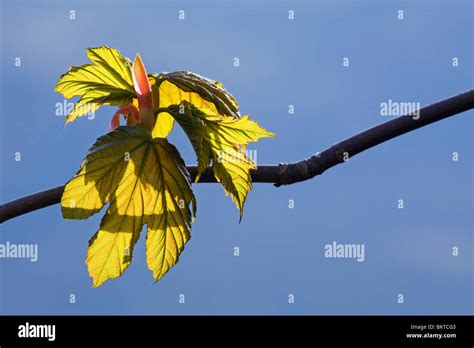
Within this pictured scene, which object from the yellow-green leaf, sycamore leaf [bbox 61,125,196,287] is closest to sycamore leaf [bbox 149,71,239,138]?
the yellow-green leaf

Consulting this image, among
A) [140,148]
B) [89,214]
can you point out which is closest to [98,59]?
[140,148]

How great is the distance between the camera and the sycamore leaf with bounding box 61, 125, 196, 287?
138 cm

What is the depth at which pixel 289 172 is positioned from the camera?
4.77ft

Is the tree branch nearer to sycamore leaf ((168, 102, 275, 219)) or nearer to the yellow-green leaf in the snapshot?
sycamore leaf ((168, 102, 275, 219))

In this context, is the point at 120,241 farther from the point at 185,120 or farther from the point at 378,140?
the point at 378,140

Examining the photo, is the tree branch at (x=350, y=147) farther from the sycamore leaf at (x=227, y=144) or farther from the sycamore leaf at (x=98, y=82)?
the sycamore leaf at (x=98, y=82)

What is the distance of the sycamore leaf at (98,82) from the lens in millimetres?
1590

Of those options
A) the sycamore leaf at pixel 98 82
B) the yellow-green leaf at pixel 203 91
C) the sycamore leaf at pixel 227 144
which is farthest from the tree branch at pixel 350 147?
the sycamore leaf at pixel 98 82

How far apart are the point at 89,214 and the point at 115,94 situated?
1.18 ft

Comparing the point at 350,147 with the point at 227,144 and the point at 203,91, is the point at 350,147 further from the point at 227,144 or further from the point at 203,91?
the point at 203,91

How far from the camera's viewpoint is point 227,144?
4.95ft

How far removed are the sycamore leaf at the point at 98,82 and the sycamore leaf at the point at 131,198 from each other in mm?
173

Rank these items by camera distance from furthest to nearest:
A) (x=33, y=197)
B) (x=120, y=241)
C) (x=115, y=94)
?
1. (x=115, y=94)
2. (x=120, y=241)
3. (x=33, y=197)

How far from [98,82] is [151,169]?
35cm
